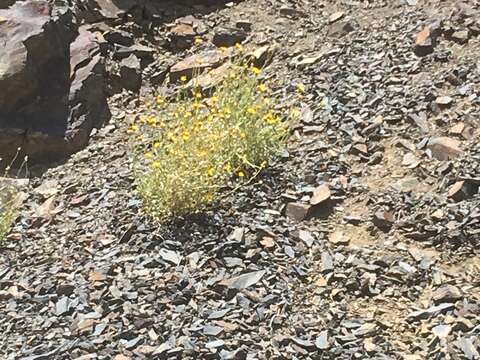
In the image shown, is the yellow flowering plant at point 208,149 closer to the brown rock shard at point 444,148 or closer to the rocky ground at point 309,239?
the rocky ground at point 309,239

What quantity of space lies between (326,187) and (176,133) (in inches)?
42.4

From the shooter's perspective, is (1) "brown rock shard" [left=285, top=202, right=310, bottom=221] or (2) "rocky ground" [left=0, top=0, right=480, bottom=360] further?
(1) "brown rock shard" [left=285, top=202, right=310, bottom=221]

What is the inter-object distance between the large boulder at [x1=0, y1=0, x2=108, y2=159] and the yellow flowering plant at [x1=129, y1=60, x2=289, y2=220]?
663 mm

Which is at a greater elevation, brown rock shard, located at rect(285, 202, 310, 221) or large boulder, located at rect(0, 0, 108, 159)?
large boulder, located at rect(0, 0, 108, 159)

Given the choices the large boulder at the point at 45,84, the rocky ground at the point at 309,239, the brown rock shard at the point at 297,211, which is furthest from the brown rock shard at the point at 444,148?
the large boulder at the point at 45,84

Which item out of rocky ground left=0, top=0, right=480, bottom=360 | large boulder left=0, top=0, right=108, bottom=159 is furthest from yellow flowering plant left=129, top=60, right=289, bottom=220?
large boulder left=0, top=0, right=108, bottom=159

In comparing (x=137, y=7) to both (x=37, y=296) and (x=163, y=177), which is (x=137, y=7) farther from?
(x=37, y=296)

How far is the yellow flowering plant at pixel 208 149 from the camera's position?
458 cm

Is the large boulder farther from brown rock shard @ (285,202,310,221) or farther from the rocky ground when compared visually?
brown rock shard @ (285,202,310,221)

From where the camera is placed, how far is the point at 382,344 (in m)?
3.82

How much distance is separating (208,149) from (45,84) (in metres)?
1.93

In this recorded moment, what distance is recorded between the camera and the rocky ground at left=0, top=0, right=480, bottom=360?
3.89 metres

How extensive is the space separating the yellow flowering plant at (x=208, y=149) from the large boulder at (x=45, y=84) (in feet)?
2.18

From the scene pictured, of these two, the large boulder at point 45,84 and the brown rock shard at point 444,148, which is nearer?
the brown rock shard at point 444,148
